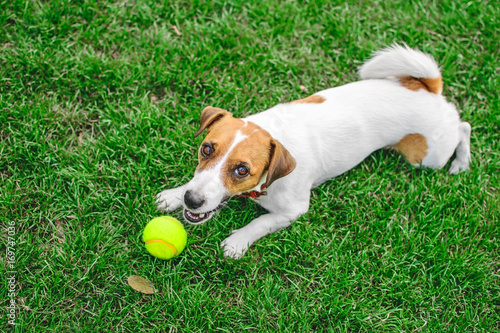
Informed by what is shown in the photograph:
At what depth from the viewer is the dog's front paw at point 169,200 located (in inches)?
161

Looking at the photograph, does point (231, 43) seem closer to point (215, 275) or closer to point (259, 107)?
point (259, 107)

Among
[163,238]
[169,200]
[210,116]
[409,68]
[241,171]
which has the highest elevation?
[409,68]

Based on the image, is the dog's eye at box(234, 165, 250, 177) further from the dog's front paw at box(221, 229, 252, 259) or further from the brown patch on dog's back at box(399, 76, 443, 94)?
the brown patch on dog's back at box(399, 76, 443, 94)

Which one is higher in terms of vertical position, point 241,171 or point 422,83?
point 422,83

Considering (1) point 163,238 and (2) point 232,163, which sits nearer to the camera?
(2) point 232,163

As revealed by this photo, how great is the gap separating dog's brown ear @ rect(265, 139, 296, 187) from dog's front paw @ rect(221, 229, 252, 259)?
84 centimetres

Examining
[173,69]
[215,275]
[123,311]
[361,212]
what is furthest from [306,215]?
[173,69]

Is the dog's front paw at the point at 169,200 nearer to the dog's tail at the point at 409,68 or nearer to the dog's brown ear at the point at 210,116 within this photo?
the dog's brown ear at the point at 210,116

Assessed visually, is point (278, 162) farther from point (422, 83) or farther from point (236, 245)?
point (422, 83)

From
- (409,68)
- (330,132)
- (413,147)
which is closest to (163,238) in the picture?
(330,132)

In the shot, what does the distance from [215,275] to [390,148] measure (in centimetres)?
238

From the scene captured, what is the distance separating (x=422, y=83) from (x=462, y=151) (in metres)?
1.04

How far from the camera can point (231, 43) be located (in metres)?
5.12

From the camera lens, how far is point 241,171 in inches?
129
